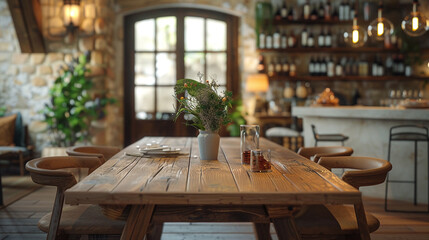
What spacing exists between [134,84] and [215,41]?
145 centimetres

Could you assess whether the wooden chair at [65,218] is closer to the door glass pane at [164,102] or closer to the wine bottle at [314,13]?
the door glass pane at [164,102]

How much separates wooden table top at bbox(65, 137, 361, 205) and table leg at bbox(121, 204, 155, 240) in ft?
0.34

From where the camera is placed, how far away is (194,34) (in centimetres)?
751

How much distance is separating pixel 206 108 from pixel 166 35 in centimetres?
507

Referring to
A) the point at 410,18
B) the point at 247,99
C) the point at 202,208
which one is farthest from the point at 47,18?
the point at 202,208

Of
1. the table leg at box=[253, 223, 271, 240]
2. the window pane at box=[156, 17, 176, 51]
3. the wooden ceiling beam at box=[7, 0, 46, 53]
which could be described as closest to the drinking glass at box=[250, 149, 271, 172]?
the table leg at box=[253, 223, 271, 240]

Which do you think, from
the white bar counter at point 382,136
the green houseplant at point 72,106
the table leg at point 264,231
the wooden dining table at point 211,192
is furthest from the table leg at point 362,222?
the green houseplant at point 72,106

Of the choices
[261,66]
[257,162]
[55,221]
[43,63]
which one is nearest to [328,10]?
[261,66]

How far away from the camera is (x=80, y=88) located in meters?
6.23

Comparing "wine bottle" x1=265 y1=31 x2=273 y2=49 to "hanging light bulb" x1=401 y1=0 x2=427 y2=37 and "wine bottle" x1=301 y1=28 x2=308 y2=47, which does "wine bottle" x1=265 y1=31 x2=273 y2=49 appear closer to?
"wine bottle" x1=301 y1=28 x2=308 y2=47

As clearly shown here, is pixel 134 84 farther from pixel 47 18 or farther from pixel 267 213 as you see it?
pixel 267 213

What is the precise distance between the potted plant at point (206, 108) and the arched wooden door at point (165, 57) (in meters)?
4.74

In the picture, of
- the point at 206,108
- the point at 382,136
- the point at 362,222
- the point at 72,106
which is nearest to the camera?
the point at 362,222

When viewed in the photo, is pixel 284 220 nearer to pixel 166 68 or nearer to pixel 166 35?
pixel 166 68
